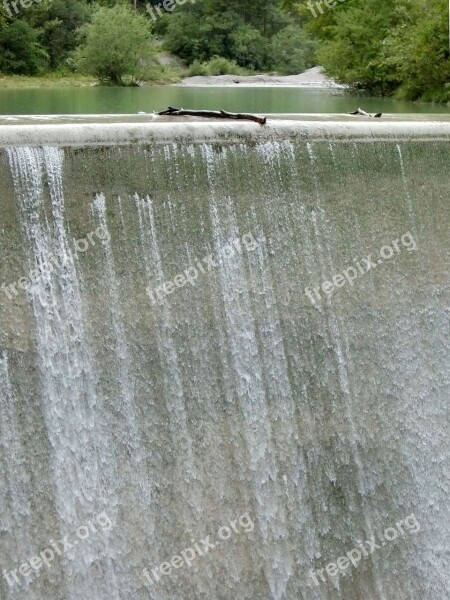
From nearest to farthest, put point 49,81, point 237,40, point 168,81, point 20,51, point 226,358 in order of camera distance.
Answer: point 226,358
point 49,81
point 20,51
point 168,81
point 237,40

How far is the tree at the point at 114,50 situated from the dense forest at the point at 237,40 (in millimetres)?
25

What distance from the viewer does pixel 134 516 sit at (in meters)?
4.37

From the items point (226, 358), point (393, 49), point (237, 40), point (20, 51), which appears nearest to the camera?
point (226, 358)

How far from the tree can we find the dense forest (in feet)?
0.08

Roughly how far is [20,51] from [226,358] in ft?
61.4

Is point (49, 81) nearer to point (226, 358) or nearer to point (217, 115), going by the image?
point (217, 115)

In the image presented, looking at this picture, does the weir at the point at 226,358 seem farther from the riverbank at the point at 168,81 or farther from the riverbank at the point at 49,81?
the riverbank at the point at 49,81

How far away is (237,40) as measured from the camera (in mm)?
32000

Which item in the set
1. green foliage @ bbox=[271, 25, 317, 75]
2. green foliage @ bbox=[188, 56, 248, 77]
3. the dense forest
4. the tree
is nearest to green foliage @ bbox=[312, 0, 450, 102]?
the dense forest

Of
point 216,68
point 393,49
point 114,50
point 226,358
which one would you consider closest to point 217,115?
point 226,358

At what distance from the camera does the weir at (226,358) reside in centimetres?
419

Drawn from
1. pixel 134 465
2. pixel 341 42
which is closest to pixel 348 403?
pixel 134 465

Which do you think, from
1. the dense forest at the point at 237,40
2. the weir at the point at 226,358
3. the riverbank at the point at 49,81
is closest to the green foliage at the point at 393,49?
the dense forest at the point at 237,40

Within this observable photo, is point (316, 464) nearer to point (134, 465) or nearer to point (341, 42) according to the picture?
point (134, 465)
